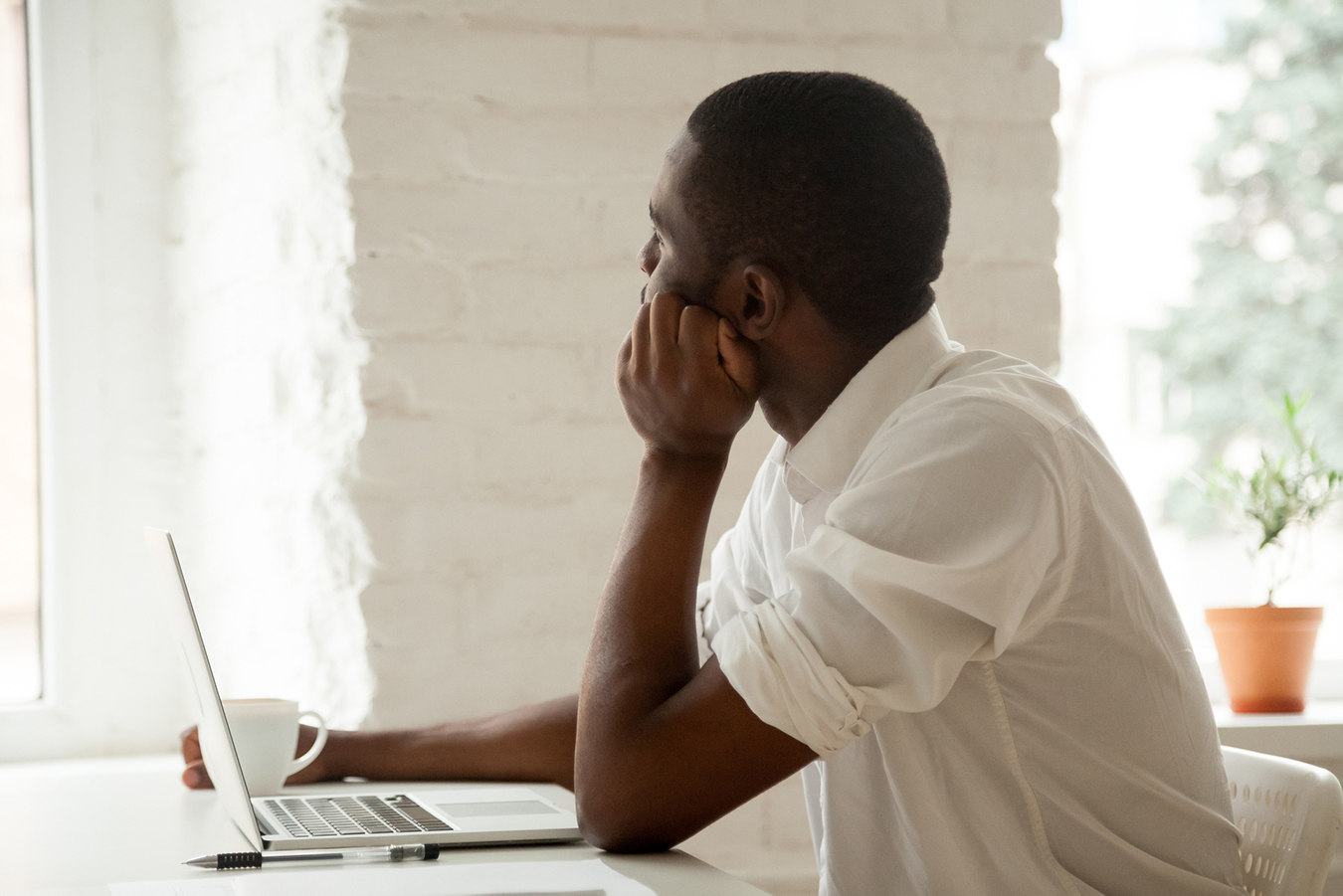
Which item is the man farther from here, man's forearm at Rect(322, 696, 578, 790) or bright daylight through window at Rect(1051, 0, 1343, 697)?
bright daylight through window at Rect(1051, 0, 1343, 697)

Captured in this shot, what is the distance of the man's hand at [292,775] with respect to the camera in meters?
1.28

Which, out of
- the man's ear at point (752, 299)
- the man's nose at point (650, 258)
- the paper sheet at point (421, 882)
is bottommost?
the paper sheet at point (421, 882)

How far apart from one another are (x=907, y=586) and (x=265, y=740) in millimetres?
648

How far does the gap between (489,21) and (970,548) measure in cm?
111

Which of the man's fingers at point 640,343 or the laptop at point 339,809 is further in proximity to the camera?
the man's fingers at point 640,343

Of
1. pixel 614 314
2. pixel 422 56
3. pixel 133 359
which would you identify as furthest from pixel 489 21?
pixel 133 359

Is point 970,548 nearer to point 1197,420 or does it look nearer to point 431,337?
point 431,337

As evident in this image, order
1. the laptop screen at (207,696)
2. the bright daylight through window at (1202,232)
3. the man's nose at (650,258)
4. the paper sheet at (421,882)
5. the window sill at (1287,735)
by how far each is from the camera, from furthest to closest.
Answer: the bright daylight through window at (1202,232) → the window sill at (1287,735) → the man's nose at (650,258) → the laptop screen at (207,696) → the paper sheet at (421,882)

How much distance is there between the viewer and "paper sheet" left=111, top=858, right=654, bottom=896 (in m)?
0.81

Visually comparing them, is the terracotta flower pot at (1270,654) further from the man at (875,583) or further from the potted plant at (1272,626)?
the man at (875,583)

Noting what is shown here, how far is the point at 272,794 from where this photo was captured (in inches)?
47.4

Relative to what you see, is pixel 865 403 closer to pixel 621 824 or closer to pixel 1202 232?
pixel 621 824

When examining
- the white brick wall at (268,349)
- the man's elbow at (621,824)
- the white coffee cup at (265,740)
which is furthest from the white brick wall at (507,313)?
the man's elbow at (621,824)

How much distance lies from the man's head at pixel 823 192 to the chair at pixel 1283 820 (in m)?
0.47
